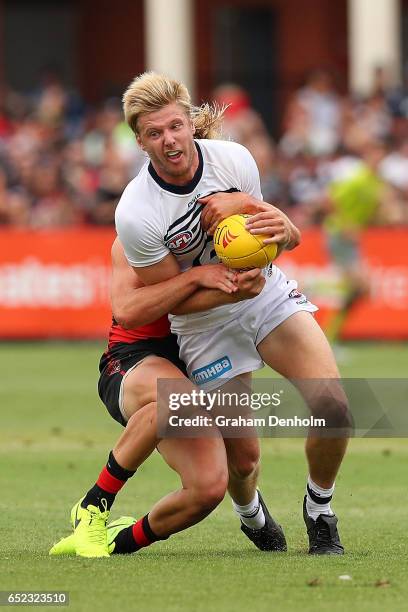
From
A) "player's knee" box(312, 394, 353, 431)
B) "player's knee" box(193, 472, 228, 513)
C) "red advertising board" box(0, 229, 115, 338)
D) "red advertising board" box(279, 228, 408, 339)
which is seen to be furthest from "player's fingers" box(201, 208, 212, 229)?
"red advertising board" box(0, 229, 115, 338)

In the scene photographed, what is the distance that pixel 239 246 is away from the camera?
670 centimetres

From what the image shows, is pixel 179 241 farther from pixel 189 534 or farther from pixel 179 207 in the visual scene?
pixel 189 534

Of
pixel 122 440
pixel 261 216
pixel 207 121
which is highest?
pixel 207 121

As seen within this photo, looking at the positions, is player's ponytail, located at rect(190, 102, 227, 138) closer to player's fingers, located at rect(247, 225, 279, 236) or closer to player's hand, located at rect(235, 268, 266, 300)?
player's fingers, located at rect(247, 225, 279, 236)

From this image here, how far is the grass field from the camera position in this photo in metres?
6.05

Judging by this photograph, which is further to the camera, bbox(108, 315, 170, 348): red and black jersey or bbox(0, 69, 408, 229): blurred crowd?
bbox(0, 69, 408, 229): blurred crowd

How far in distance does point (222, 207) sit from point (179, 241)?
27 centimetres

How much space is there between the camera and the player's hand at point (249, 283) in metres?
6.77

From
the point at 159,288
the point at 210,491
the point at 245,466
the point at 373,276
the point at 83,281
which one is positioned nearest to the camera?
the point at 210,491

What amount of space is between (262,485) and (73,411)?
4.06 meters

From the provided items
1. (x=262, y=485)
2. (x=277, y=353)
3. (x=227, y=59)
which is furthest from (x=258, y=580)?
(x=227, y=59)

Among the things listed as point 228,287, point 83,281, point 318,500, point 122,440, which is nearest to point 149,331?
point 122,440

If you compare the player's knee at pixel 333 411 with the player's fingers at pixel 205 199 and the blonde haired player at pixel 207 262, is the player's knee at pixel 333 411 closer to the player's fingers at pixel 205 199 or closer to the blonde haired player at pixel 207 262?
the blonde haired player at pixel 207 262

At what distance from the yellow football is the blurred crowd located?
39.5ft
